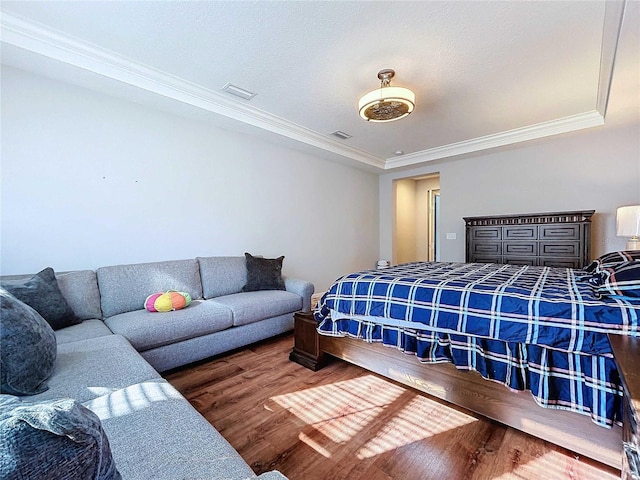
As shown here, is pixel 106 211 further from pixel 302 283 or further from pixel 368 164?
pixel 368 164

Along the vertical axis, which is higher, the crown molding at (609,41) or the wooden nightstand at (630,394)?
the crown molding at (609,41)

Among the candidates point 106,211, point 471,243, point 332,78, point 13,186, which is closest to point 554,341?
point 332,78

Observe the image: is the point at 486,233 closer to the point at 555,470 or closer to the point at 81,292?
the point at 555,470

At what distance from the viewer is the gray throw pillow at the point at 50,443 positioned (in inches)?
13.9

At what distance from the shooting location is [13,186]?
2195 millimetres

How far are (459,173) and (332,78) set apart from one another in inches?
126

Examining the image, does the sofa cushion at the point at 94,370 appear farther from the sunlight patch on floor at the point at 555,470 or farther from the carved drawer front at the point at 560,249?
the carved drawer front at the point at 560,249

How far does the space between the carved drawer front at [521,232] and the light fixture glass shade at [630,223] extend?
0.83m

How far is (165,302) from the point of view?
237 centimetres

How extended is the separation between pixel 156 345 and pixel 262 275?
4.29 feet

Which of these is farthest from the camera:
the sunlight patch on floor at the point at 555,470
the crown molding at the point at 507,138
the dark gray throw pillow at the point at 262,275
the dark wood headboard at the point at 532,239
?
the dark wood headboard at the point at 532,239

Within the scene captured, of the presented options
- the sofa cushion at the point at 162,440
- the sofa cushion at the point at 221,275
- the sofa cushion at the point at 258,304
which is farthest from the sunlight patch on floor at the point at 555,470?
the sofa cushion at the point at 221,275

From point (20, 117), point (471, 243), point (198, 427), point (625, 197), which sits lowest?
point (198, 427)

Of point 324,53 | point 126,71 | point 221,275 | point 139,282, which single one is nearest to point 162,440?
point 139,282
